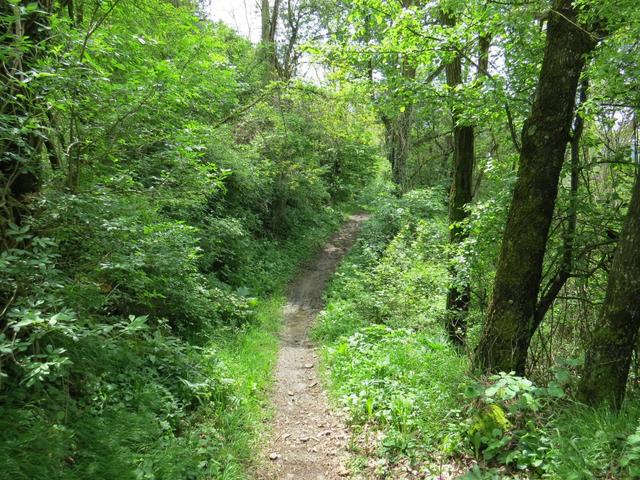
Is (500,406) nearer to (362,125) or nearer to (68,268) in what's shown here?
(68,268)

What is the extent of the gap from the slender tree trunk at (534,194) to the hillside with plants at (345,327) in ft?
0.07

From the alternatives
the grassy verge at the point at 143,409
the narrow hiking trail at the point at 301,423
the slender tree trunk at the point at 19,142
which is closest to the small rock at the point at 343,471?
the narrow hiking trail at the point at 301,423

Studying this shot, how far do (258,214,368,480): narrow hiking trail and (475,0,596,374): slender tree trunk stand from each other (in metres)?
2.04

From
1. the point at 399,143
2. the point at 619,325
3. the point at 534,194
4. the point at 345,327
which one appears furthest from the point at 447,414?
the point at 399,143

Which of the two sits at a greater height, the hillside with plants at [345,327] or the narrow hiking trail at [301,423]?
the hillside with plants at [345,327]

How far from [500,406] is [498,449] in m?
0.40

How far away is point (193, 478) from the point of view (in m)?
3.65

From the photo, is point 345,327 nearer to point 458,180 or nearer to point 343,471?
point 458,180

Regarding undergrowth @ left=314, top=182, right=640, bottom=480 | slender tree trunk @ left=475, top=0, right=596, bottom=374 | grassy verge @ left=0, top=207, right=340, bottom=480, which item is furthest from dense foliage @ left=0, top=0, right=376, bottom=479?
slender tree trunk @ left=475, top=0, right=596, bottom=374

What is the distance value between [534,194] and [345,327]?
210 inches

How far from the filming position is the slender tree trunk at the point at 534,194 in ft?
12.6

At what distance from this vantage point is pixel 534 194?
13.2ft

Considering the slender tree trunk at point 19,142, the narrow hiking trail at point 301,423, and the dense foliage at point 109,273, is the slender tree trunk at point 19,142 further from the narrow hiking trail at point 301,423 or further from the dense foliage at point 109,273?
the narrow hiking trail at point 301,423

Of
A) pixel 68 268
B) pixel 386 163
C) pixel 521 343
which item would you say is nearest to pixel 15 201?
pixel 68 268
